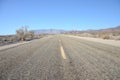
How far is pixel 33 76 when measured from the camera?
429cm

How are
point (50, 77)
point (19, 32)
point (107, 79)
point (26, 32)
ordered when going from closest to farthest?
point (107, 79) < point (50, 77) < point (19, 32) < point (26, 32)

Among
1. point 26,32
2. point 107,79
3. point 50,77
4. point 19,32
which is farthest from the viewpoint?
point 26,32

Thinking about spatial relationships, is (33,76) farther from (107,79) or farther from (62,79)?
(107,79)

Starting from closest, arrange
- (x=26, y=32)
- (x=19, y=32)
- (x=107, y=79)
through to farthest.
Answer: (x=107, y=79), (x=19, y=32), (x=26, y=32)

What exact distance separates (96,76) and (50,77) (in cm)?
132

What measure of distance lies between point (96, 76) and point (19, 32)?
42.6m

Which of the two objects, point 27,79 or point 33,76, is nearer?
point 27,79

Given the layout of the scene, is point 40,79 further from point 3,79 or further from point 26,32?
point 26,32

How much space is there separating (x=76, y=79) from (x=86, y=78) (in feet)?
1.00

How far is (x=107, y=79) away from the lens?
3854mm

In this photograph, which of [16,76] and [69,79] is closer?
[69,79]

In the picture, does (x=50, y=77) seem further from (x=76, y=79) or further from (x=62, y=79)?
(x=76, y=79)

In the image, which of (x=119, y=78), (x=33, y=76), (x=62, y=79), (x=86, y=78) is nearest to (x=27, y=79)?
(x=33, y=76)

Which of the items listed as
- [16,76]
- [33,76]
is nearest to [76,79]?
[33,76]
